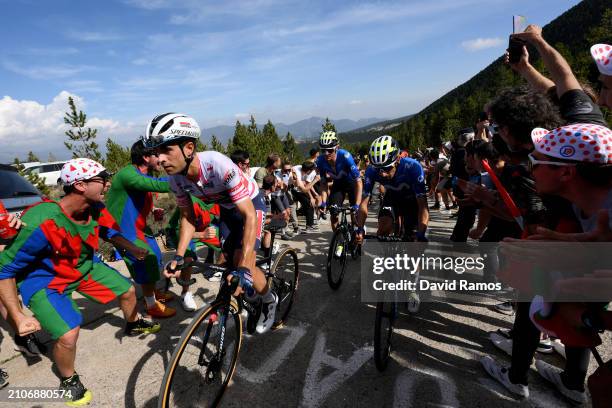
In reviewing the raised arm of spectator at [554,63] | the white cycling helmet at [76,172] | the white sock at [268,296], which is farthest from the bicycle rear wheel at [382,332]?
the white cycling helmet at [76,172]

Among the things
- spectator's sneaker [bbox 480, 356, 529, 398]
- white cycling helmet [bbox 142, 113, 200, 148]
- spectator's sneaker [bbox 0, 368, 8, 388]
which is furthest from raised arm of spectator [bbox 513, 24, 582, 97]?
spectator's sneaker [bbox 0, 368, 8, 388]

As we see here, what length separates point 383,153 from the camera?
4.08m

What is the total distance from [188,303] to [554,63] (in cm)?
566

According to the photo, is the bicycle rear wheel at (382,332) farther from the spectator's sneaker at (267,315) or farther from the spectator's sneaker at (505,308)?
the spectator's sneaker at (505,308)

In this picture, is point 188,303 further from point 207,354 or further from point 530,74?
point 530,74

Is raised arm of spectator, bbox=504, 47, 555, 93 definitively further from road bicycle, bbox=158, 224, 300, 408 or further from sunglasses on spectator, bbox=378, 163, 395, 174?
road bicycle, bbox=158, 224, 300, 408

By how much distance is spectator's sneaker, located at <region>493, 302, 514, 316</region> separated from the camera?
429 centimetres

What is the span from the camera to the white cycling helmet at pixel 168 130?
267 cm

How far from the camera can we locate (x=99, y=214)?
12.2ft

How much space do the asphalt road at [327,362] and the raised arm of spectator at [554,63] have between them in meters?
2.91

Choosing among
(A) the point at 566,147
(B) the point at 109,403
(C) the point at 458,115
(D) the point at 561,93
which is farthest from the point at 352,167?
(C) the point at 458,115

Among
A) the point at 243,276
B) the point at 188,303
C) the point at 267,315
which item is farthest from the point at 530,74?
the point at 188,303

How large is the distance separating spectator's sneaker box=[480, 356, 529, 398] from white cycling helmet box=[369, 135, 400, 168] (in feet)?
8.38

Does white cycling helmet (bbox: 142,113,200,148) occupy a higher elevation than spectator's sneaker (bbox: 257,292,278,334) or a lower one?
higher
